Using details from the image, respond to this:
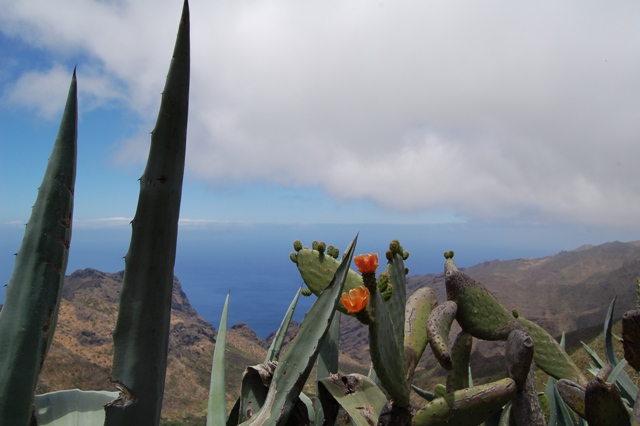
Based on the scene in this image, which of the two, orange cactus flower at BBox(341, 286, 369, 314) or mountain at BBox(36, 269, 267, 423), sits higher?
orange cactus flower at BBox(341, 286, 369, 314)

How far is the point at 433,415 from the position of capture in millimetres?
1658

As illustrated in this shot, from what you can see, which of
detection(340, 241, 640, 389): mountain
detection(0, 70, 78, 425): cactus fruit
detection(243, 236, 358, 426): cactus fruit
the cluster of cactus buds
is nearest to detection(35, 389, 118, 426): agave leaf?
the cluster of cactus buds

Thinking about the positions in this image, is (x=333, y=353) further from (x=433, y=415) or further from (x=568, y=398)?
(x=568, y=398)

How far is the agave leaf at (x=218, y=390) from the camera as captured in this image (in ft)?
4.82

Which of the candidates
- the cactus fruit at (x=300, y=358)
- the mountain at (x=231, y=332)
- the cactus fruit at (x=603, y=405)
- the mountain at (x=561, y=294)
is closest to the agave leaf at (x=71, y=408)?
the cactus fruit at (x=300, y=358)

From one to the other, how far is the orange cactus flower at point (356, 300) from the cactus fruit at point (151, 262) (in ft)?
1.81

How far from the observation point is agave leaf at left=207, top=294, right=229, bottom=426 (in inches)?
57.9

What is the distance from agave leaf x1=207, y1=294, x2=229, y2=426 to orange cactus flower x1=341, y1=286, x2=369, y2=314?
0.41 metres

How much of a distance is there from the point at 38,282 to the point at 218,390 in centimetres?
70

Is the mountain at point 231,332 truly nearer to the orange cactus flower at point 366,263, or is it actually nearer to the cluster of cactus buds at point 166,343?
the cluster of cactus buds at point 166,343

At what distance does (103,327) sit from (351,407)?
168 feet

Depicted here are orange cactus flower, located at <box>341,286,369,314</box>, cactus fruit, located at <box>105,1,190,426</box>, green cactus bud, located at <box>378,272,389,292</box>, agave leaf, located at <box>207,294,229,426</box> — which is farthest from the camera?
green cactus bud, located at <box>378,272,389,292</box>

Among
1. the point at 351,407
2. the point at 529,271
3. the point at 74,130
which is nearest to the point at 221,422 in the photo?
the point at 351,407

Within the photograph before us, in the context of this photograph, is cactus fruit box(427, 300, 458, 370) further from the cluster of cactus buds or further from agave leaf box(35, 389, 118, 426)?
agave leaf box(35, 389, 118, 426)
